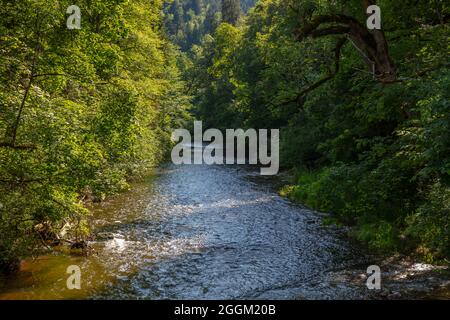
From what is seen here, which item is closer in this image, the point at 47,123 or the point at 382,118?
the point at 47,123

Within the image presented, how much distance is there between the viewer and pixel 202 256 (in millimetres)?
14055

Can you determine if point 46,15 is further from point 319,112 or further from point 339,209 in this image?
point 319,112

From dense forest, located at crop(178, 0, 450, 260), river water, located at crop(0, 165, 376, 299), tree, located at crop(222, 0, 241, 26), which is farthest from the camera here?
tree, located at crop(222, 0, 241, 26)

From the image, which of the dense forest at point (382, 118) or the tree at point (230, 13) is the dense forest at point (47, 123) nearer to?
the dense forest at point (382, 118)

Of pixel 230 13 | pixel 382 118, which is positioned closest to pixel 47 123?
pixel 382 118

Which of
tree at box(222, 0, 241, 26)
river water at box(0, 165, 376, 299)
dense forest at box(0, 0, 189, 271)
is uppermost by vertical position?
tree at box(222, 0, 241, 26)

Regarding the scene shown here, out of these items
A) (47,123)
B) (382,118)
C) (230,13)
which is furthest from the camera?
(230,13)

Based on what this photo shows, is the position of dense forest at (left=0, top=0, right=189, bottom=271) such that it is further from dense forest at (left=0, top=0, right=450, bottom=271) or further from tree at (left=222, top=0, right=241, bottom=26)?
tree at (left=222, top=0, right=241, bottom=26)

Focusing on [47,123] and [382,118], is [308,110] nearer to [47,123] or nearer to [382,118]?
[382,118]

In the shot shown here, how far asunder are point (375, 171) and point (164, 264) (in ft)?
26.7

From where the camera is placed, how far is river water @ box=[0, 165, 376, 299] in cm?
1116

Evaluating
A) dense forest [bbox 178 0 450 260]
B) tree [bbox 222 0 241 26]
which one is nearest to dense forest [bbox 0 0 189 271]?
dense forest [bbox 178 0 450 260]

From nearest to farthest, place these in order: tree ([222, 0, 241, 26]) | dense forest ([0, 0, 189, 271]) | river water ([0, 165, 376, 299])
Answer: dense forest ([0, 0, 189, 271]) → river water ([0, 165, 376, 299]) → tree ([222, 0, 241, 26])

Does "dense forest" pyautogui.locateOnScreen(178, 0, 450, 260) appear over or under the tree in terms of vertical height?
under
